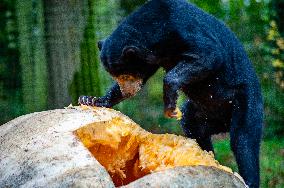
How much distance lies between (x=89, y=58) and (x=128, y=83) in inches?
105

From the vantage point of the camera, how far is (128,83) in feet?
10.4

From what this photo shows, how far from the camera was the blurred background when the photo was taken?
5.73m

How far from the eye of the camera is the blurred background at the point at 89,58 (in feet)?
18.8

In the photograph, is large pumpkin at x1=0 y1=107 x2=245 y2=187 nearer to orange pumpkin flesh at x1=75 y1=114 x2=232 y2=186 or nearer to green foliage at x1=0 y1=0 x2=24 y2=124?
orange pumpkin flesh at x1=75 y1=114 x2=232 y2=186

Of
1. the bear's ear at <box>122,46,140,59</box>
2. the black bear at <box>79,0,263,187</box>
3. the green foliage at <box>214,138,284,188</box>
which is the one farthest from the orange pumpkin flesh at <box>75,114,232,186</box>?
the green foliage at <box>214,138,284,188</box>

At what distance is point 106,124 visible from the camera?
8.43 ft

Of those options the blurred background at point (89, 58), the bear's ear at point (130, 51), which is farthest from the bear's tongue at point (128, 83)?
the blurred background at point (89, 58)

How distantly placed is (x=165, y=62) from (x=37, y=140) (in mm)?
942

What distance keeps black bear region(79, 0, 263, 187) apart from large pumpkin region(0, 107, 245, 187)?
0.31m

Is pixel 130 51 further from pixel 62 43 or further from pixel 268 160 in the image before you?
pixel 268 160

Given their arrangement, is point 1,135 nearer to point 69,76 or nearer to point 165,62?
point 165,62

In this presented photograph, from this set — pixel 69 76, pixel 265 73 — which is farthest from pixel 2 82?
pixel 265 73

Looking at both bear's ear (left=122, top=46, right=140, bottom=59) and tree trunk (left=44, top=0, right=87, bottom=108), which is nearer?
bear's ear (left=122, top=46, right=140, bottom=59)

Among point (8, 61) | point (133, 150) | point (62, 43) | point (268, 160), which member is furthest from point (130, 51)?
point (8, 61)
